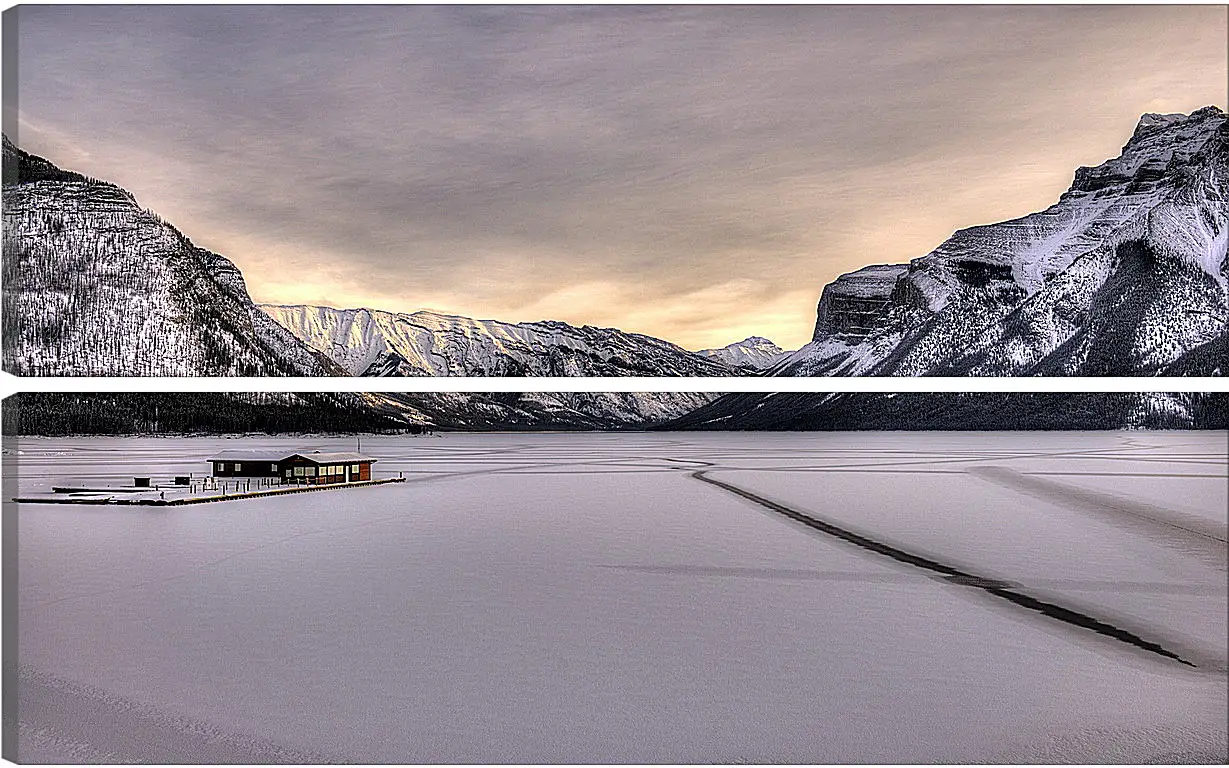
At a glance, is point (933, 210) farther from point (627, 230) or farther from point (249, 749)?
point (249, 749)

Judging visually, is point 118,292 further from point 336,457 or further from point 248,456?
point 336,457

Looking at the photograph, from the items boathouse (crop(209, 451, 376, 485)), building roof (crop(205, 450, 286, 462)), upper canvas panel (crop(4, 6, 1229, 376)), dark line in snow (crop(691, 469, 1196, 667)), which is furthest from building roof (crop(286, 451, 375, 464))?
upper canvas panel (crop(4, 6, 1229, 376))

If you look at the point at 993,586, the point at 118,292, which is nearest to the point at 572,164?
the point at 118,292

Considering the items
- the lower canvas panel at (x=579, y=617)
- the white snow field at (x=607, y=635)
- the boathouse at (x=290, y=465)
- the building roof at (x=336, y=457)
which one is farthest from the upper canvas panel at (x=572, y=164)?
the building roof at (x=336, y=457)

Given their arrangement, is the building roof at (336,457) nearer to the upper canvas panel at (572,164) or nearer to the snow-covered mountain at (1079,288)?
the upper canvas panel at (572,164)

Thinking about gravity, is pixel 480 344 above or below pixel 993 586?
above

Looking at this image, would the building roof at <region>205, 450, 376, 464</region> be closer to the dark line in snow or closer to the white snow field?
the white snow field
